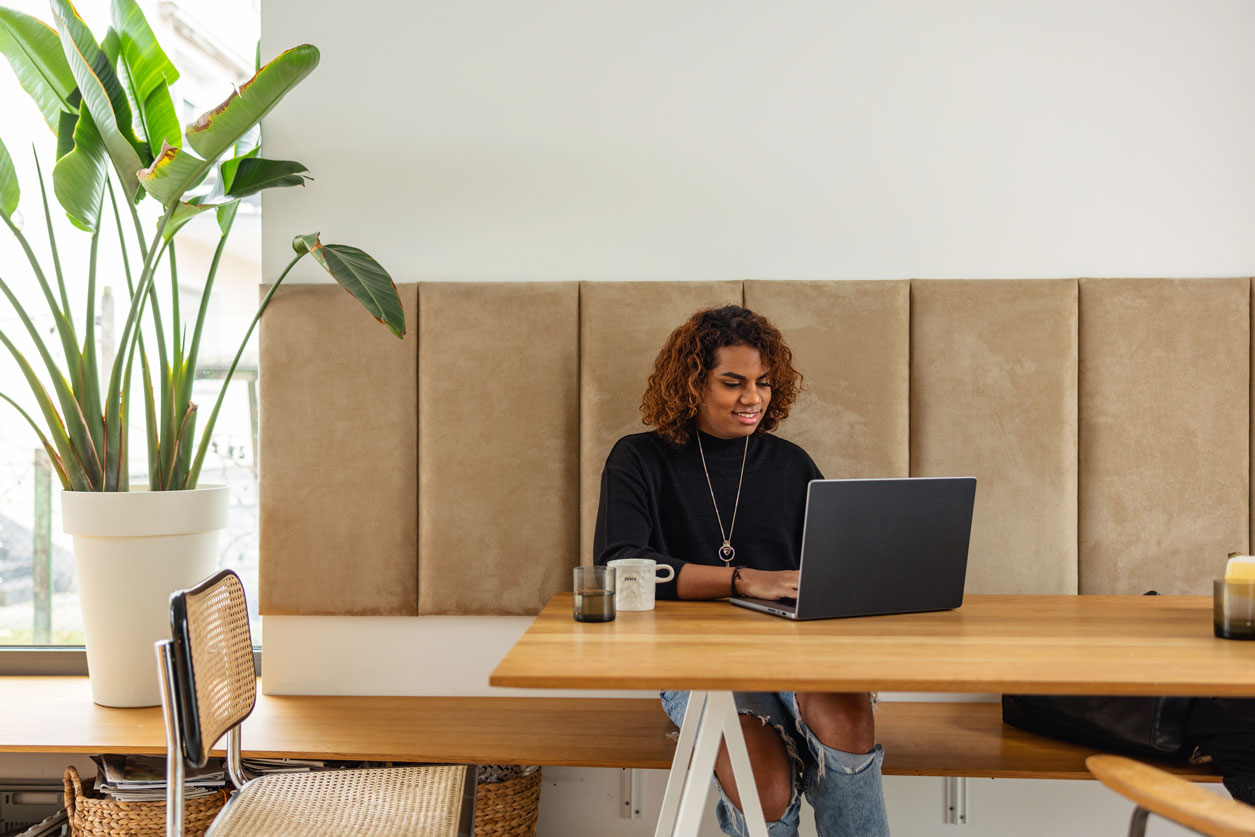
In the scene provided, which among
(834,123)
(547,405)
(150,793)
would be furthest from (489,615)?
(834,123)

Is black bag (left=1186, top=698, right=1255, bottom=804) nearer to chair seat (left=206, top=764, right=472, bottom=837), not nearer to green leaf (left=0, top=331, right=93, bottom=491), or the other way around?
chair seat (left=206, top=764, right=472, bottom=837)

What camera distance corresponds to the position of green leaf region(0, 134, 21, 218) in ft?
7.53

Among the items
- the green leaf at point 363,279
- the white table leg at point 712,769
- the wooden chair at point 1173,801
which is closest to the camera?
the wooden chair at point 1173,801

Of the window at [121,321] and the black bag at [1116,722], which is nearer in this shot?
the black bag at [1116,722]

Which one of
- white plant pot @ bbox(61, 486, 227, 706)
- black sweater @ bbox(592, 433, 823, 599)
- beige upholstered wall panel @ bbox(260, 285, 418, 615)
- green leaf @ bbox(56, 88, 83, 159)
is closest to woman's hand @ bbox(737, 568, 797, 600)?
black sweater @ bbox(592, 433, 823, 599)

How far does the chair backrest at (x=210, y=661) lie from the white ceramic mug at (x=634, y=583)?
723 mm

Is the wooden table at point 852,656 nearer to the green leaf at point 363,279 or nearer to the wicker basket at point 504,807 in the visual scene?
the wicker basket at point 504,807

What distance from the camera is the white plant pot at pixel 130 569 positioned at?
2.28 m

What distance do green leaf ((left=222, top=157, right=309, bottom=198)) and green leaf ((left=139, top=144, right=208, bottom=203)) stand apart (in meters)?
0.12

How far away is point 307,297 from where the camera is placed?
2.52 meters

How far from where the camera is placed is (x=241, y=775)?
1884 millimetres

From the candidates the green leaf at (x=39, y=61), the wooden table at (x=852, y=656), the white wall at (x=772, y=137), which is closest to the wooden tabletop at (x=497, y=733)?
the wooden table at (x=852, y=656)

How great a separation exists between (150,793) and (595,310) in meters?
1.58

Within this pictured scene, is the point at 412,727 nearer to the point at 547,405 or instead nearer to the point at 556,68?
the point at 547,405
